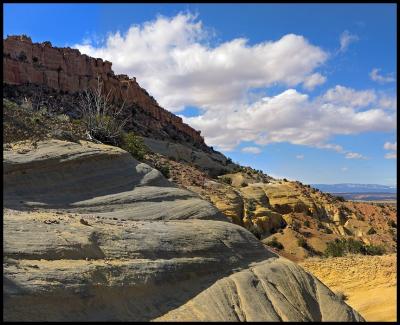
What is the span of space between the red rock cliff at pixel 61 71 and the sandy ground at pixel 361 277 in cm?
4201

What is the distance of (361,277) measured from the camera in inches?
888

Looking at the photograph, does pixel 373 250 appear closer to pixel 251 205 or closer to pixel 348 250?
pixel 348 250

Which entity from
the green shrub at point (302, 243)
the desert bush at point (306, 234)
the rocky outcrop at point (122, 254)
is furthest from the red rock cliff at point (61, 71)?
the rocky outcrop at point (122, 254)

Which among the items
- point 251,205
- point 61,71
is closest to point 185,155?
point 251,205

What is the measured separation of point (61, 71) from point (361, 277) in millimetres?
49109

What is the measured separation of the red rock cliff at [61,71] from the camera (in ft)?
183

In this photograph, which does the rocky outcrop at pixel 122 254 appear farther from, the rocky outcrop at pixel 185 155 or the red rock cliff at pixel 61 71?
the red rock cliff at pixel 61 71

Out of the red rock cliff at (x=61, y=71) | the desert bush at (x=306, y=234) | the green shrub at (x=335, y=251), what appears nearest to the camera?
the green shrub at (x=335, y=251)

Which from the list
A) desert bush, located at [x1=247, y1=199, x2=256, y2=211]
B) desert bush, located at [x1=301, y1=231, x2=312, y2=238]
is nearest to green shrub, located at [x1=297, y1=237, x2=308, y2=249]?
desert bush, located at [x1=301, y1=231, x2=312, y2=238]

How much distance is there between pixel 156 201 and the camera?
42.1ft

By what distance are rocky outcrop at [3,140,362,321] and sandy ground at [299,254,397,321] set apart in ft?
26.7

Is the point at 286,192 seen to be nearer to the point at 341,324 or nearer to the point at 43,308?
the point at 341,324

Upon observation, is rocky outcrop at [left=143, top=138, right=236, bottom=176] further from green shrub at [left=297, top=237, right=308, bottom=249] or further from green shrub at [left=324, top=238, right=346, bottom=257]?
green shrub at [left=324, top=238, right=346, bottom=257]

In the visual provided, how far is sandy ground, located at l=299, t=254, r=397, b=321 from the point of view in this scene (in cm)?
1902
